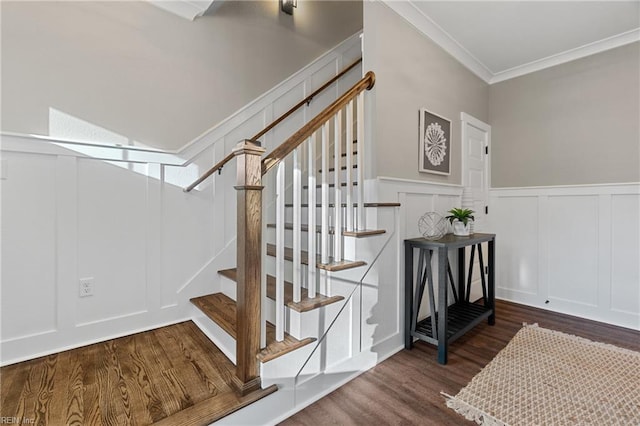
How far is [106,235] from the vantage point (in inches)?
80.8

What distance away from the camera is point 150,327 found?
7.22 ft

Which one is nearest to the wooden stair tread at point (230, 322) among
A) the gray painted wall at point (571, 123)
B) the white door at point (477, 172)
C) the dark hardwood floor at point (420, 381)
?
the dark hardwood floor at point (420, 381)

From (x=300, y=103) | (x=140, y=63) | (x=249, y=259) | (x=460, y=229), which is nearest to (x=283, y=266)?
(x=249, y=259)

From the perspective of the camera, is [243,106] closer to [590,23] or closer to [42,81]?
[42,81]

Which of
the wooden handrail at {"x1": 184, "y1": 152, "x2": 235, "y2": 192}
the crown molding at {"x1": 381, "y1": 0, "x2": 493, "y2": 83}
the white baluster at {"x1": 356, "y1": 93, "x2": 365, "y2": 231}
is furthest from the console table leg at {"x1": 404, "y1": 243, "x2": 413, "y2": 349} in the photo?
the crown molding at {"x1": 381, "y1": 0, "x2": 493, "y2": 83}

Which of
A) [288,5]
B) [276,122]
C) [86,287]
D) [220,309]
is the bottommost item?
[220,309]

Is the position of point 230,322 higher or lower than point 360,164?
lower

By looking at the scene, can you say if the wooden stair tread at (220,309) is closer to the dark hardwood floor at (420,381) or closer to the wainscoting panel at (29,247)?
the dark hardwood floor at (420,381)

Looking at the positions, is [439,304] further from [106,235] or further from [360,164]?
[106,235]

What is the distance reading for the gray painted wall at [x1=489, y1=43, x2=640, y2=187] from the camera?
263cm

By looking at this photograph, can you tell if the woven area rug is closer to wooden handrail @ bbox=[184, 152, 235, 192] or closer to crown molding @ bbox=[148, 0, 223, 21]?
wooden handrail @ bbox=[184, 152, 235, 192]

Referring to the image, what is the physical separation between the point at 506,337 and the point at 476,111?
2.24 metres

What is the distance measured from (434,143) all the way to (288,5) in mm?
2018

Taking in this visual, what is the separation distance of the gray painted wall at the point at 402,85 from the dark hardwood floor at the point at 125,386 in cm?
166
